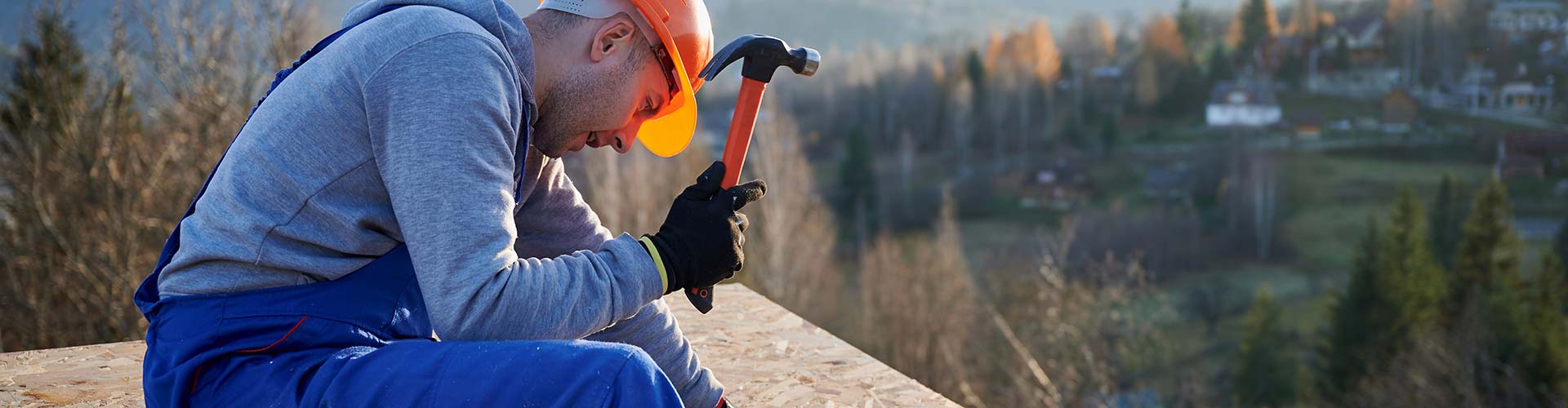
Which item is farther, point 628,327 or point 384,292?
point 628,327

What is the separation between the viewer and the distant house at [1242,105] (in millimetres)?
47719

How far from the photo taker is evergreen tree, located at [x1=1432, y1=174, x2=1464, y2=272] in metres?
36.4

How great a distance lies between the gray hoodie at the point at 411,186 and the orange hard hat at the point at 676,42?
0.44 feet

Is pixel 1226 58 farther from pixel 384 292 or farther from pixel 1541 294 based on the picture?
pixel 384 292

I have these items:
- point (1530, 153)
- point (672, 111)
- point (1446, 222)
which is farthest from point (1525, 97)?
point (672, 111)

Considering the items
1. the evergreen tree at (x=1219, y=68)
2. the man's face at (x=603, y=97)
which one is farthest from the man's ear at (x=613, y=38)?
the evergreen tree at (x=1219, y=68)

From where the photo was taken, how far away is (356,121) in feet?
5.15

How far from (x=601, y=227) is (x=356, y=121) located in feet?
2.63

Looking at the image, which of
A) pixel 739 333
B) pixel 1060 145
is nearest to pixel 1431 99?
pixel 1060 145

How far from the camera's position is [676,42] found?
1.94m

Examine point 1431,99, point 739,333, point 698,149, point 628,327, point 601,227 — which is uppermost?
point 601,227

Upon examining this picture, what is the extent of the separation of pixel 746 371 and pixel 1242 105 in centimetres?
4974

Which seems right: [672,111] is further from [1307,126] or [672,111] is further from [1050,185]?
[1307,126]

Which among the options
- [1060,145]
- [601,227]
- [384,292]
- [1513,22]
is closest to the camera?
[384,292]
